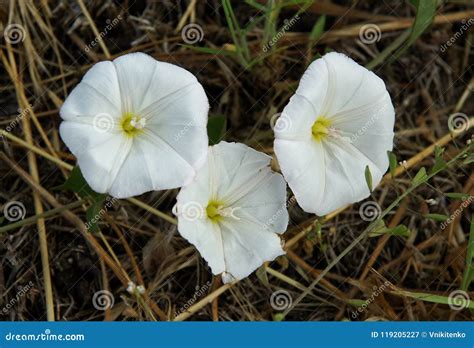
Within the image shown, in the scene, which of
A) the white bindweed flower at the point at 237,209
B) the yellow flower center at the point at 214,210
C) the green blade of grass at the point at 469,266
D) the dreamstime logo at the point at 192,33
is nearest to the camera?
the white bindweed flower at the point at 237,209

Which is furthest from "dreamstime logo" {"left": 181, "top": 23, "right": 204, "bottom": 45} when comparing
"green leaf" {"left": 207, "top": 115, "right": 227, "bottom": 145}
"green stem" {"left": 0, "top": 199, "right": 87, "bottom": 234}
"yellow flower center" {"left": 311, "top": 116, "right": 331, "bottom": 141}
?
"green stem" {"left": 0, "top": 199, "right": 87, "bottom": 234}

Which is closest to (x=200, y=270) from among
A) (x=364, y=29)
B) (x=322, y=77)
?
(x=322, y=77)

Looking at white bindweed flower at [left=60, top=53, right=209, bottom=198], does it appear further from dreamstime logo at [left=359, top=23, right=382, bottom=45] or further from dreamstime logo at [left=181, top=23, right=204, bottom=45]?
dreamstime logo at [left=359, top=23, right=382, bottom=45]

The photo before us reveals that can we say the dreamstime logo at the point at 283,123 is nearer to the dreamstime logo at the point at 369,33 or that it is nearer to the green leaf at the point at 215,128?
the green leaf at the point at 215,128
